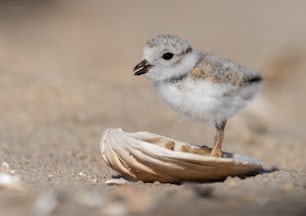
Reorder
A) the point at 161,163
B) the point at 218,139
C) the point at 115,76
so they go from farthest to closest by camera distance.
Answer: the point at 115,76 → the point at 218,139 → the point at 161,163

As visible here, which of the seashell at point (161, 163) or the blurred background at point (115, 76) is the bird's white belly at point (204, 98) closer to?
the seashell at point (161, 163)

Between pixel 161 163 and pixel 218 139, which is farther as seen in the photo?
pixel 218 139

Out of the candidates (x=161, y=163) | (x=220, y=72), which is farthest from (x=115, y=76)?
(x=161, y=163)

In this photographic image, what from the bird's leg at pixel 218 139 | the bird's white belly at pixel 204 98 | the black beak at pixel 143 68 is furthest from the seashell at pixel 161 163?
the black beak at pixel 143 68

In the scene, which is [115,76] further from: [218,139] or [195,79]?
[195,79]

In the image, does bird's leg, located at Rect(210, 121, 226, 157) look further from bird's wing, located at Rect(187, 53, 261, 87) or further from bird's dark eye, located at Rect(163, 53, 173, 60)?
bird's dark eye, located at Rect(163, 53, 173, 60)

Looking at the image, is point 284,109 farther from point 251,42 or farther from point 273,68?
point 251,42

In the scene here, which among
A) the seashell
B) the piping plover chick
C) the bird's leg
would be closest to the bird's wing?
the piping plover chick
